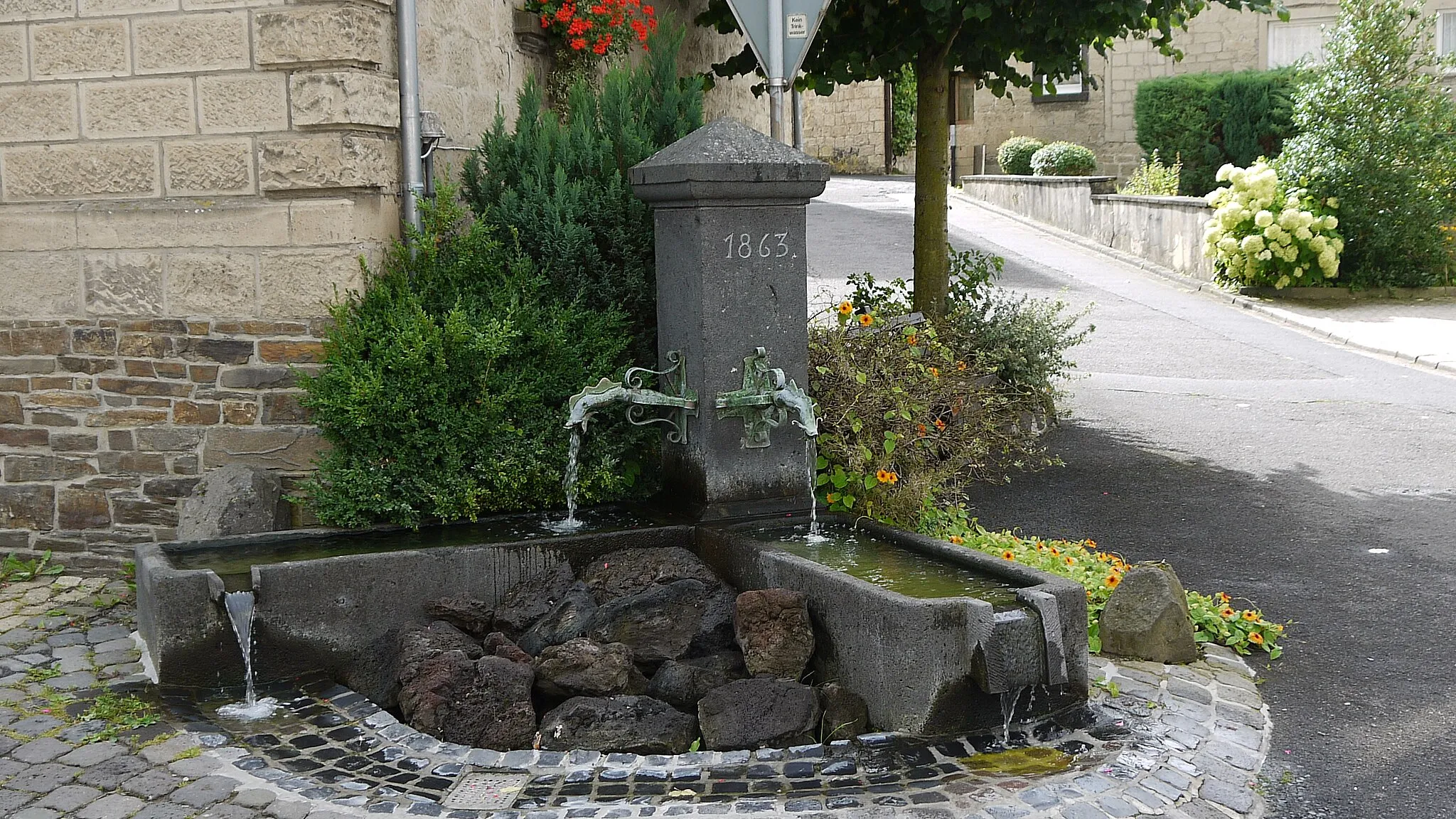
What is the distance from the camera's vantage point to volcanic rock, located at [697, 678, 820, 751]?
167 inches

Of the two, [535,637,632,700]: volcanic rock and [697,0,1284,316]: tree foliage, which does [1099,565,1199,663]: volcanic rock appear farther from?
[697,0,1284,316]: tree foliage

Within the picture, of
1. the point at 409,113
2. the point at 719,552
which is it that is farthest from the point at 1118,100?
the point at 719,552

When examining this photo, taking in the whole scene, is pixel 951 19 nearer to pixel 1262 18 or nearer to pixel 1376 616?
pixel 1376 616

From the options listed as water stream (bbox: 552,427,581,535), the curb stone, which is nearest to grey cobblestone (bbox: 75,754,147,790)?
water stream (bbox: 552,427,581,535)

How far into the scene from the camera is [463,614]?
4984mm

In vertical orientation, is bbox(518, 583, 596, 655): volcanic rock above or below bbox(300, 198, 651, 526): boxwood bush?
below

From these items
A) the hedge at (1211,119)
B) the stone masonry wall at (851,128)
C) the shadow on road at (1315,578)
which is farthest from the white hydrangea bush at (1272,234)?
the stone masonry wall at (851,128)

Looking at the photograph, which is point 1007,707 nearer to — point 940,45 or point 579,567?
point 579,567

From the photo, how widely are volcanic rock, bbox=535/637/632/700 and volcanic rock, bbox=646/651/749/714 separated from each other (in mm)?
118

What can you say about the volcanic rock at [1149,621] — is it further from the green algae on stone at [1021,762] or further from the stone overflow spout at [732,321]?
the stone overflow spout at [732,321]

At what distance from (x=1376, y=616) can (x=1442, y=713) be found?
1.06 metres

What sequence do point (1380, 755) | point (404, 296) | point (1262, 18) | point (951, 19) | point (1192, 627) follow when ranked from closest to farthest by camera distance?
point (1380, 755) → point (1192, 627) → point (404, 296) → point (951, 19) → point (1262, 18)

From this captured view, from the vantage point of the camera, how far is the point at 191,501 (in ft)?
19.9

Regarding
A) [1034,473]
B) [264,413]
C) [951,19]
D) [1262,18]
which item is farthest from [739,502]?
[1262,18]
